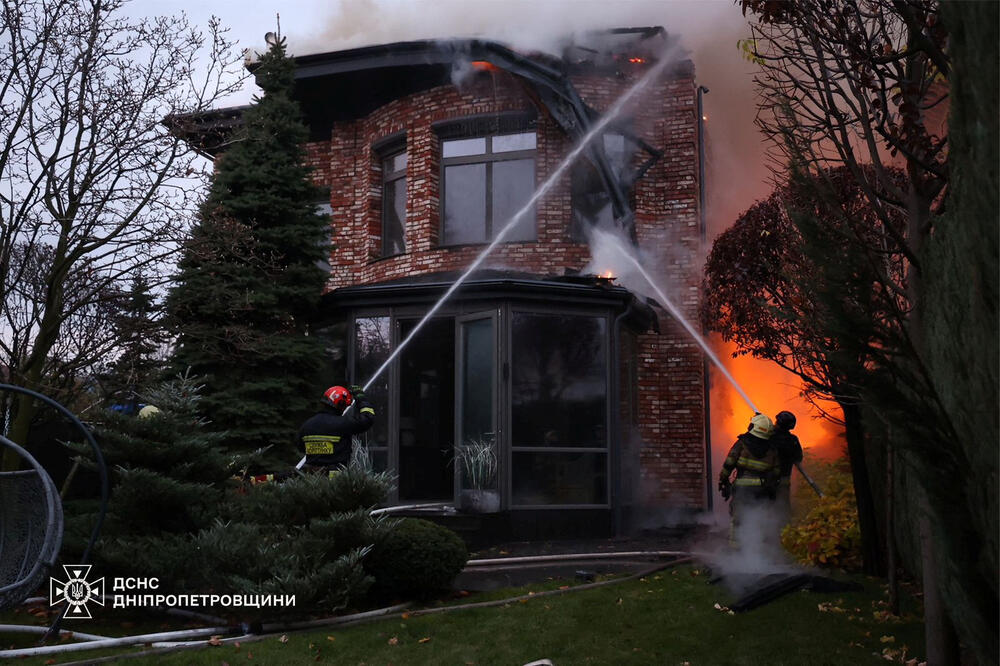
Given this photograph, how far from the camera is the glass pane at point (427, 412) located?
13477 millimetres

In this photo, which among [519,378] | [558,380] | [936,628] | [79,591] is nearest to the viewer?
[936,628]

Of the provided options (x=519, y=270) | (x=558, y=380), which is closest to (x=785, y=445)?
(x=558, y=380)

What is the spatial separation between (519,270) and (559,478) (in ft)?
12.4

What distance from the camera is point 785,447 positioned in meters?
9.33

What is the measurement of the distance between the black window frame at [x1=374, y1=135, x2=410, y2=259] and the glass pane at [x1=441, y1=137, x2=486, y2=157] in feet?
2.50

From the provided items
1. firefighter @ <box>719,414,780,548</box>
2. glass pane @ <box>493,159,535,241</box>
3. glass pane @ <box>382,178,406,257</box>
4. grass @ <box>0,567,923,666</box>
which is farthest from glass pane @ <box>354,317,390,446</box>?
grass @ <box>0,567,923,666</box>

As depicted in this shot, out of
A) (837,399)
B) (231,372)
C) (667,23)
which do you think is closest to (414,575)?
(837,399)

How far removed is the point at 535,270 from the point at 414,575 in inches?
290

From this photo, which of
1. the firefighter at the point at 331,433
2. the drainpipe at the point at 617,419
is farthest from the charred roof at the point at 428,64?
the firefighter at the point at 331,433

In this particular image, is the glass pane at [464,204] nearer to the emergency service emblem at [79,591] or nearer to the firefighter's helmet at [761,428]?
the firefighter's helmet at [761,428]

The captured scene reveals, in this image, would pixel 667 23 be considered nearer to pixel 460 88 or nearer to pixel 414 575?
pixel 460 88

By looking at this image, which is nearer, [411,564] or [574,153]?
[411,564]

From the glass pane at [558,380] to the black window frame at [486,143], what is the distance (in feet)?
8.87
